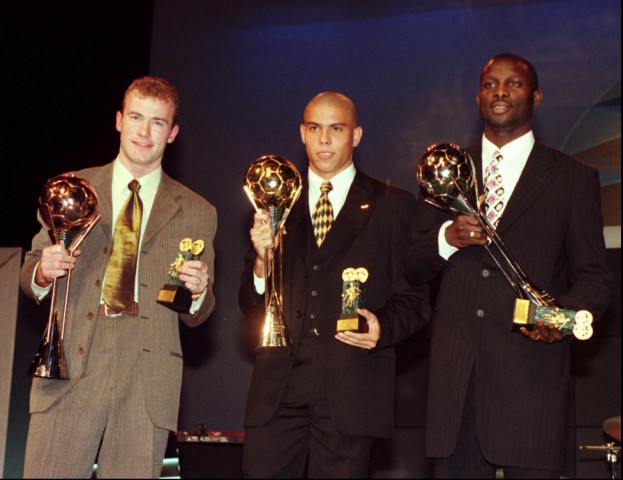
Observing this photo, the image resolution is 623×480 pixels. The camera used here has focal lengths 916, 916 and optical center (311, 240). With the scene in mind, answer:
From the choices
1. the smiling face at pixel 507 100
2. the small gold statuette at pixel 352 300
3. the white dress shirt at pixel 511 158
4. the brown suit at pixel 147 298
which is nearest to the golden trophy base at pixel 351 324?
the small gold statuette at pixel 352 300

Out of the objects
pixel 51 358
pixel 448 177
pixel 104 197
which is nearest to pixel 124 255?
pixel 104 197

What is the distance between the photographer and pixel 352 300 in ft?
10.9

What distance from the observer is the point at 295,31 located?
6133 mm

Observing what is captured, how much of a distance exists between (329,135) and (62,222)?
1131mm

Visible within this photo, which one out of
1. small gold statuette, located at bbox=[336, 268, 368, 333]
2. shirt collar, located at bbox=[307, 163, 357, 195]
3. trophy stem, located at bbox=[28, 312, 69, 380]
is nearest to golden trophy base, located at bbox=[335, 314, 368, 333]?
small gold statuette, located at bbox=[336, 268, 368, 333]

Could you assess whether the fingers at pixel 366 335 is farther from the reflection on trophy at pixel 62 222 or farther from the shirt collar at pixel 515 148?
the reflection on trophy at pixel 62 222

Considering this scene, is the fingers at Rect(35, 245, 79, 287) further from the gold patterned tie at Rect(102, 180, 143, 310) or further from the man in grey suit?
the gold patterned tie at Rect(102, 180, 143, 310)

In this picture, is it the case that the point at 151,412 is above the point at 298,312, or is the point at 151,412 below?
below

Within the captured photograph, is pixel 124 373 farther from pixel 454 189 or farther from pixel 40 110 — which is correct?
pixel 40 110

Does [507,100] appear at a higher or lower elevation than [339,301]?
higher

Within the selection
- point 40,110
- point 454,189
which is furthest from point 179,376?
point 40,110

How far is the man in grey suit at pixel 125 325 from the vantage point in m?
3.19

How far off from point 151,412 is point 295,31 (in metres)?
3.54

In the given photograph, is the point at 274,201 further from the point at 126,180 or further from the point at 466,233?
the point at 466,233
